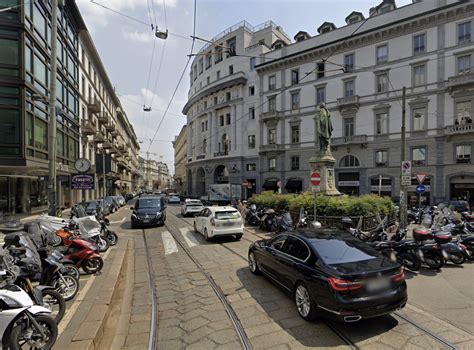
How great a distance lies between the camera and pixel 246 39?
4344cm

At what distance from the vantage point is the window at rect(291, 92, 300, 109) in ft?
118

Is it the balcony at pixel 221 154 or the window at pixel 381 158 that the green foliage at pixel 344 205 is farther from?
the balcony at pixel 221 154

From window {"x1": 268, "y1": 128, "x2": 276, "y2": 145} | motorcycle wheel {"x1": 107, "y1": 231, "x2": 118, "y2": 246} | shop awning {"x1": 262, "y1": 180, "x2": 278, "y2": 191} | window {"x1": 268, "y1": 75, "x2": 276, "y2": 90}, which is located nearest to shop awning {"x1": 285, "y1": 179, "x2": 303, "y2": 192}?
shop awning {"x1": 262, "y1": 180, "x2": 278, "y2": 191}

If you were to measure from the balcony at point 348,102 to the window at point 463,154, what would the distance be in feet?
33.1

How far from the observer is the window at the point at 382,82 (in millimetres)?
28969

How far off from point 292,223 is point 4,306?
10.2 meters

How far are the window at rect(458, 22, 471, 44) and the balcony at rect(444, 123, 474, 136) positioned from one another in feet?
24.4

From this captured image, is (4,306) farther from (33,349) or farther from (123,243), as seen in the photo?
(123,243)

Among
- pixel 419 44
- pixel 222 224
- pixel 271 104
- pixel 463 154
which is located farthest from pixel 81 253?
pixel 271 104

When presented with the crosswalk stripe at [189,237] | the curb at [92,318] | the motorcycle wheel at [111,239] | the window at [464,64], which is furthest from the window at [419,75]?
the curb at [92,318]

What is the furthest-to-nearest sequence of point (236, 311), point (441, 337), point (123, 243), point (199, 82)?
point (199, 82) < point (123, 243) < point (236, 311) < point (441, 337)

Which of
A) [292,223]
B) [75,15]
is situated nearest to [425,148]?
[292,223]

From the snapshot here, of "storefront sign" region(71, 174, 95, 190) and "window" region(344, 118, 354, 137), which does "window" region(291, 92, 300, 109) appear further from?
"storefront sign" region(71, 174, 95, 190)

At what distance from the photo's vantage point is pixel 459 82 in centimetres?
2417
